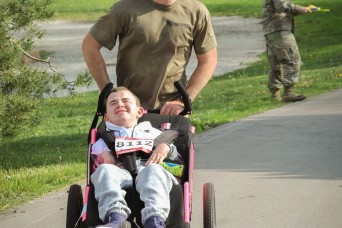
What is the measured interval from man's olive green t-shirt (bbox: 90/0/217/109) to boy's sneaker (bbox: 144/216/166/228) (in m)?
1.41

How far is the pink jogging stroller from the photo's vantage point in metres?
6.23

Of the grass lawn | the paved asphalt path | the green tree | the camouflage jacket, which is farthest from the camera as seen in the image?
the camouflage jacket

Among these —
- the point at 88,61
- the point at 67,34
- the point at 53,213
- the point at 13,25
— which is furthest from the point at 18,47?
the point at 67,34

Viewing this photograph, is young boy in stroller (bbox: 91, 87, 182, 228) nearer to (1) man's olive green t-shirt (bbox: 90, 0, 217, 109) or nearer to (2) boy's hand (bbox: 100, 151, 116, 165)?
(2) boy's hand (bbox: 100, 151, 116, 165)

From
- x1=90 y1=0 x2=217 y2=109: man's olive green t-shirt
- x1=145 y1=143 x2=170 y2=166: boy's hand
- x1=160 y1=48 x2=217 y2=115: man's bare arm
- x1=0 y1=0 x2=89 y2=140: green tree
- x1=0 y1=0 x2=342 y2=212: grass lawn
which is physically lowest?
x1=0 y1=0 x2=342 y2=212: grass lawn

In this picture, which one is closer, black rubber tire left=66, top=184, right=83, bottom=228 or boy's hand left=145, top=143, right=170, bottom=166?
boy's hand left=145, top=143, right=170, bottom=166

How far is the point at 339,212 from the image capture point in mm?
8398

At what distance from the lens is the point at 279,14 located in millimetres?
16219

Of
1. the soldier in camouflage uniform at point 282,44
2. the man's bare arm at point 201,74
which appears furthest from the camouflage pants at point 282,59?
the man's bare arm at point 201,74

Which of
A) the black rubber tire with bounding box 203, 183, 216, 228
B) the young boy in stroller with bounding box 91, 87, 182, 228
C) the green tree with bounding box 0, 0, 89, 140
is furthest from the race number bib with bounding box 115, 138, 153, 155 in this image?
the green tree with bounding box 0, 0, 89, 140

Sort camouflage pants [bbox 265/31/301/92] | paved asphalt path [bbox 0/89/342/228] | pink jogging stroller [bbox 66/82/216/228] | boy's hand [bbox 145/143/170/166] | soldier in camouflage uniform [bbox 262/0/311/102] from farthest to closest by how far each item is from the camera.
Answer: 1. camouflage pants [bbox 265/31/301/92]
2. soldier in camouflage uniform [bbox 262/0/311/102]
3. paved asphalt path [bbox 0/89/342/228]
4. boy's hand [bbox 145/143/170/166]
5. pink jogging stroller [bbox 66/82/216/228]

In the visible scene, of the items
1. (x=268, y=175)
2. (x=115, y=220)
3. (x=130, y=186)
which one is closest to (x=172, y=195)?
(x=130, y=186)

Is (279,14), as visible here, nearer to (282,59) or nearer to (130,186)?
(282,59)

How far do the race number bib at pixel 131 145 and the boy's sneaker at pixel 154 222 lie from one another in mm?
601
